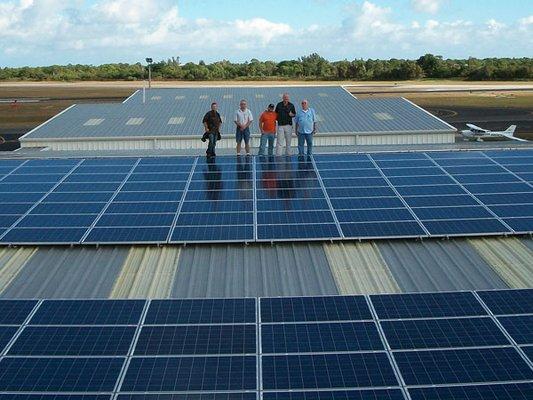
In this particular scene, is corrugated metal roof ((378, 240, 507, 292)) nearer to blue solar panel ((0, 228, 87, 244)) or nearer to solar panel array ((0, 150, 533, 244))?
solar panel array ((0, 150, 533, 244))

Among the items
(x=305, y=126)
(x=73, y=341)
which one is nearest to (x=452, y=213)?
(x=305, y=126)

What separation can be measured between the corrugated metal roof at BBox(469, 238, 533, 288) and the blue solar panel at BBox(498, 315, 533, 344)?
2403 mm

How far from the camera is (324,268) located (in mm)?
12195

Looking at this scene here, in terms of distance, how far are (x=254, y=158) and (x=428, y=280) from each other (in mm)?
8574

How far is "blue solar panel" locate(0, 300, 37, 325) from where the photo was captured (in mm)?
9336

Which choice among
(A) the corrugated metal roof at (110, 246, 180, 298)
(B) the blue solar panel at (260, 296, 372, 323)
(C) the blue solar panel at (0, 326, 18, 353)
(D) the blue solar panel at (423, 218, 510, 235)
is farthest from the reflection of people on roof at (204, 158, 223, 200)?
(C) the blue solar panel at (0, 326, 18, 353)

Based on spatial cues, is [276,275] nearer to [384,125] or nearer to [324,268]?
[324,268]

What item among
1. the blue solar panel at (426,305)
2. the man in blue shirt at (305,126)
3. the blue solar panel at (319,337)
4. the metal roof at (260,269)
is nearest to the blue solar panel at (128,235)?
the metal roof at (260,269)

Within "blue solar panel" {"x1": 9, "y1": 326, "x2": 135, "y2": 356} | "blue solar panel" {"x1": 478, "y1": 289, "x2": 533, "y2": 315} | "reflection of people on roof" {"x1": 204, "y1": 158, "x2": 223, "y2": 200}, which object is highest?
"reflection of people on roof" {"x1": 204, "y1": 158, "x2": 223, "y2": 200}

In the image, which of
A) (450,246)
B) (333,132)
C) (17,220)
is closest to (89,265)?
(17,220)

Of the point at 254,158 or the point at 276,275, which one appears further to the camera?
the point at 254,158

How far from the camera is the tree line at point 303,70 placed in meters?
140

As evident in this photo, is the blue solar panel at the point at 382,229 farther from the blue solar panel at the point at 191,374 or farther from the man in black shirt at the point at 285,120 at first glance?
the man in black shirt at the point at 285,120

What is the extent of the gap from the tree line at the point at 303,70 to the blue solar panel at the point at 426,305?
133 meters
